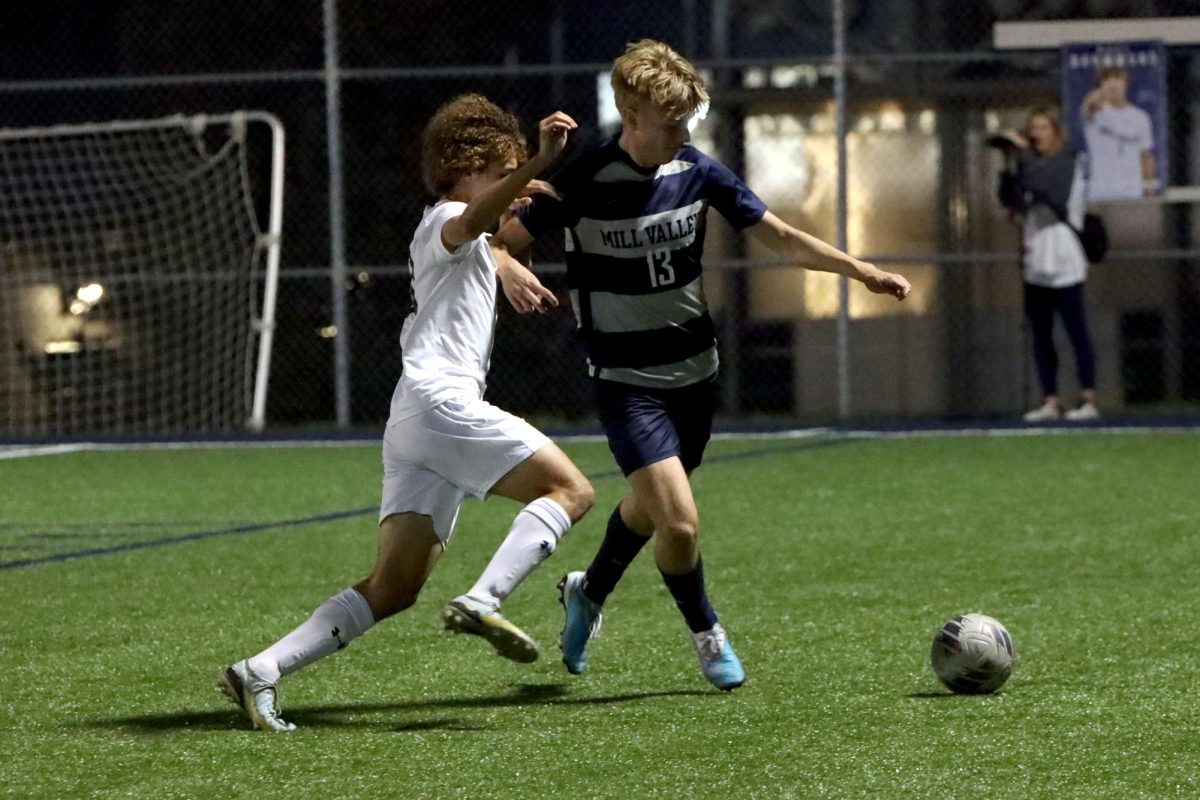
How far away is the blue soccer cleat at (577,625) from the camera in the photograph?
17.7ft

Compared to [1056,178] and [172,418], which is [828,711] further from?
[172,418]

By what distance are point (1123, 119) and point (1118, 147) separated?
191 millimetres

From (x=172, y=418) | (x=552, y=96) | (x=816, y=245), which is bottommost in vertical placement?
(x=172, y=418)

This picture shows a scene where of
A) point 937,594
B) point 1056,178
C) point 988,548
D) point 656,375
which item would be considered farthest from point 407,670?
point 1056,178

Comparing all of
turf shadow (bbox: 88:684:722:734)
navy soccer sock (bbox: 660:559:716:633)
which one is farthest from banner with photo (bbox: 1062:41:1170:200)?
turf shadow (bbox: 88:684:722:734)

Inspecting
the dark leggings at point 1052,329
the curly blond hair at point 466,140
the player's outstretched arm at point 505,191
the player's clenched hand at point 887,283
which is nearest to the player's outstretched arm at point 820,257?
the player's clenched hand at point 887,283

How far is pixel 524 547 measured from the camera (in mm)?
4871

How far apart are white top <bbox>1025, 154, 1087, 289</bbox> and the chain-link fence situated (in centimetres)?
96

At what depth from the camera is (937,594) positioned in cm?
673

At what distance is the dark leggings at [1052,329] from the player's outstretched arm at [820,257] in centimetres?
886

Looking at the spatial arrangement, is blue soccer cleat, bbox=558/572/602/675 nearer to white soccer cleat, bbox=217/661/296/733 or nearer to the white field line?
white soccer cleat, bbox=217/661/296/733

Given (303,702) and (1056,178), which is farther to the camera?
(1056,178)

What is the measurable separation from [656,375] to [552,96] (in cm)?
1001

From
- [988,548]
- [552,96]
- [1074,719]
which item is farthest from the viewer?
[552,96]
